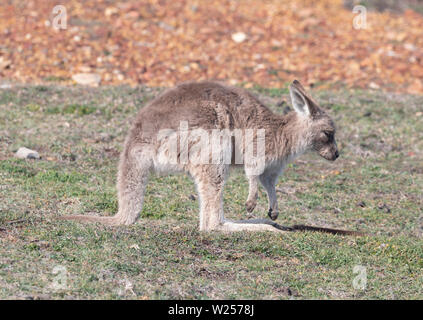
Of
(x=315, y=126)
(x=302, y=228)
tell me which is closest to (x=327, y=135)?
(x=315, y=126)

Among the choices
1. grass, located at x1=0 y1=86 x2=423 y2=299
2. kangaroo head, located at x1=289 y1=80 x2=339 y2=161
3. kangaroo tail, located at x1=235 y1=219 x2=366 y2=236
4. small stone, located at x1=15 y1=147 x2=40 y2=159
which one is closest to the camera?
grass, located at x1=0 y1=86 x2=423 y2=299

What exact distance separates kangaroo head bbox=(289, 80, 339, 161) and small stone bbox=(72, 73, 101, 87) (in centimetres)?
489

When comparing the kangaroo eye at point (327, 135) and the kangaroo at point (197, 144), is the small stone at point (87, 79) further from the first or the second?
the kangaroo eye at point (327, 135)

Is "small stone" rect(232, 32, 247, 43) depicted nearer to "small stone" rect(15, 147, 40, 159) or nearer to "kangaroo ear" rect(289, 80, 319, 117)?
"small stone" rect(15, 147, 40, 159)

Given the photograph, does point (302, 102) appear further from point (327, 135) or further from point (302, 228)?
point (302, 228)

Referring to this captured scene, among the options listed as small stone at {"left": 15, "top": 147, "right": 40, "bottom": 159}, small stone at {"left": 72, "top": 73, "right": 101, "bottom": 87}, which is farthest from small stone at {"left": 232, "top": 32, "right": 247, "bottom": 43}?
small stone at {"left": 15, "top": 147, "right": 40, "bottom": 159}

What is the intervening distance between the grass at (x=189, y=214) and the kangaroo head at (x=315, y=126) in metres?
0.75

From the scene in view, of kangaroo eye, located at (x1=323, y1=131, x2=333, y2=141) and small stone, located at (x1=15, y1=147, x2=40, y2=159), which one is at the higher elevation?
kangaroo eye, located at (x1=323, y1=131, x2=333, y2=141)

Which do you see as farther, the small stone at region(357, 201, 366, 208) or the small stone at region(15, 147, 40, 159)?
the small stone at region(15, 147, 40, 159)

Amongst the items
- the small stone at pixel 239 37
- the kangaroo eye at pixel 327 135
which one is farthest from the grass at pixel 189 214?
the small stone at pixel 239 37

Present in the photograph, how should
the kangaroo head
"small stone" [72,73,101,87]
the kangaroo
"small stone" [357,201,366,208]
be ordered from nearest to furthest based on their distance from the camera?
the kangaroo, the kangaroo head, "small stone" [357,201,366,208], "small stone" [72,73,101,87]

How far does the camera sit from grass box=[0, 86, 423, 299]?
4.96 meters

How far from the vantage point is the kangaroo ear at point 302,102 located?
6583 millimetres
